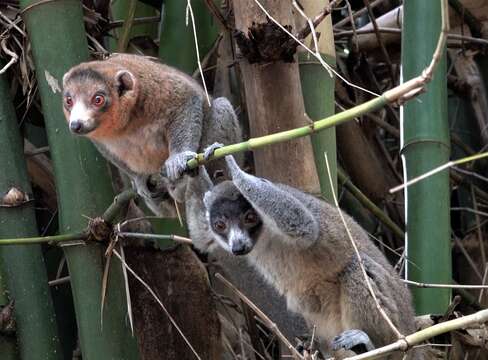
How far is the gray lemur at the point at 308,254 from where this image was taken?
4.98 m

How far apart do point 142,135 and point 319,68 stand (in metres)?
1.25

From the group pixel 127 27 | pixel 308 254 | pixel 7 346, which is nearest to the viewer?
pixel 7 346

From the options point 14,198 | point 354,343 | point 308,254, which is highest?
point 14,198

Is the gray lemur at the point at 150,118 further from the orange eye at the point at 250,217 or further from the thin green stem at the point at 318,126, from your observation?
the thin green stem at the point at 318,126

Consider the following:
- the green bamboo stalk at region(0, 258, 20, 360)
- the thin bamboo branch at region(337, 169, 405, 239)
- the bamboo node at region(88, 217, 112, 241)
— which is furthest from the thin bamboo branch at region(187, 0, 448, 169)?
the thin bamboo branch at region(337, 169, 405, 239)

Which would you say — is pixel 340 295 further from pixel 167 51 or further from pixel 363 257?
pixel 167 51

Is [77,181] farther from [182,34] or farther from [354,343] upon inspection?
[354,343]

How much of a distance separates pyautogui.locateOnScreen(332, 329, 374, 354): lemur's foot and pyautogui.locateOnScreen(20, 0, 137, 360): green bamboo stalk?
43.5 inches

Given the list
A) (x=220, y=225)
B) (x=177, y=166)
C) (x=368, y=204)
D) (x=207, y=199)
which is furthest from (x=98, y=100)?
(x=368, y=204)

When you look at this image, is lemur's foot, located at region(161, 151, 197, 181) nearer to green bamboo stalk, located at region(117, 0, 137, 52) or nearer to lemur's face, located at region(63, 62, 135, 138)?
lemur's face, located at region(63, 62, 135, 138)

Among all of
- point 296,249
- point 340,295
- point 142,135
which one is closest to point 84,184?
point 142,135

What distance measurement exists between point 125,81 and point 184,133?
0.50m

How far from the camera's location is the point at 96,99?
5.42 meters

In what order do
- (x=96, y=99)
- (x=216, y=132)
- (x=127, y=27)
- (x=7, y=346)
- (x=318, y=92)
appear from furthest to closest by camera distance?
(x=127, y=27) < (x=216, y=132) < (x=96, y=99) < (x=318, y=92) < (x=7, y=346)
